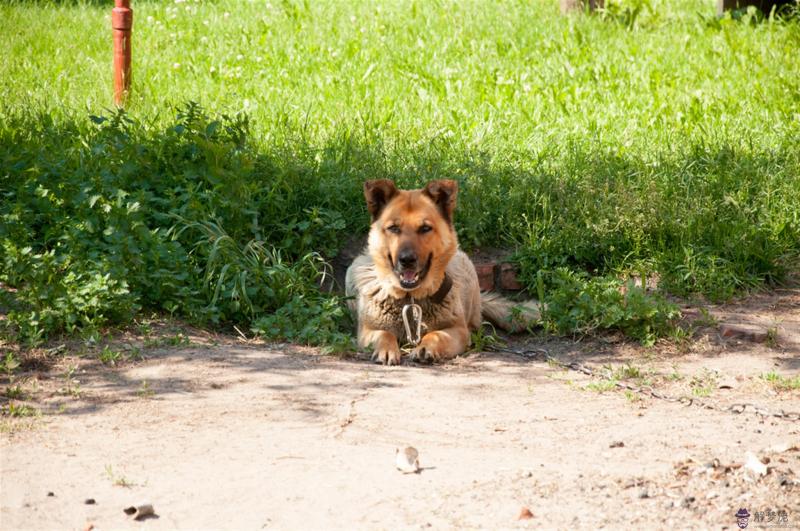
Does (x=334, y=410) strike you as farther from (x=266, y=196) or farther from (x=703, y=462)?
(x=266, y=196)

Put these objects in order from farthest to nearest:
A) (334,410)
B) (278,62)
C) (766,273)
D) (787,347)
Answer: (278,62) < (766,273) < (787,347) < (334,410)

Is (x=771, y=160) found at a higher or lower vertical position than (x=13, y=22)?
lower

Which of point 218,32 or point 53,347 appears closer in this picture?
point 53,347

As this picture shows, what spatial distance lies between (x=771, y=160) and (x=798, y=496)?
214 inches

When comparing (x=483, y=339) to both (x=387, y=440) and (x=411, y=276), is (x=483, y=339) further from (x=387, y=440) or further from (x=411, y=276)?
(x=387, y=440)

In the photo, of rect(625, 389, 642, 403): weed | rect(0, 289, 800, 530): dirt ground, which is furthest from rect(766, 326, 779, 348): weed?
rect(625, 389, 642, 403): weed

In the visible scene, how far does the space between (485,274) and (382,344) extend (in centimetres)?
190

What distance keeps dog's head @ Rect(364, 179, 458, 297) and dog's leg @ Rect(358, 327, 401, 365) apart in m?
0.38

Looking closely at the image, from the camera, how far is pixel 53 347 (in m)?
Answer: 5.97

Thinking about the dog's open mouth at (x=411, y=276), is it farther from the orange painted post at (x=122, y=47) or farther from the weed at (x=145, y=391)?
the orange painted post at (x=122, y=47)

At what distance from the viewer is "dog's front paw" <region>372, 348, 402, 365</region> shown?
6.45 m

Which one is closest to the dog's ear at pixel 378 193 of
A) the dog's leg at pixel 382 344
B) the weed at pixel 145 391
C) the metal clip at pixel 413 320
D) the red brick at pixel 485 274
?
the metal clip at pixel 413 320

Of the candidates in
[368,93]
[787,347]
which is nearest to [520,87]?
[368,93]

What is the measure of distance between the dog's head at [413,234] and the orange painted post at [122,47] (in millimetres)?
4071
